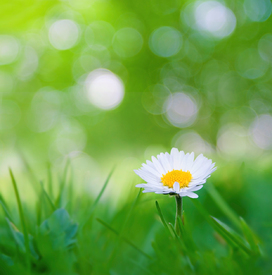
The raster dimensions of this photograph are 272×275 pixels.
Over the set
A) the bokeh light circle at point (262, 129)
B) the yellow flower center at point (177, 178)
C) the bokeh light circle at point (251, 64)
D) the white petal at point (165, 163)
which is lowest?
the bokeh light circle at point (262, 129)

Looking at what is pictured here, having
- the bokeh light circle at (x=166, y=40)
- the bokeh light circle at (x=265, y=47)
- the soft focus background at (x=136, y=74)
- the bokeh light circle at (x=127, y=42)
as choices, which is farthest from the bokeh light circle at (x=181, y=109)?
the bokeh light circle at (x=265, y=47)

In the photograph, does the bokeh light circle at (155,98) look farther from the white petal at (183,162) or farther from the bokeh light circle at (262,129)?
the white petal at (183,162)

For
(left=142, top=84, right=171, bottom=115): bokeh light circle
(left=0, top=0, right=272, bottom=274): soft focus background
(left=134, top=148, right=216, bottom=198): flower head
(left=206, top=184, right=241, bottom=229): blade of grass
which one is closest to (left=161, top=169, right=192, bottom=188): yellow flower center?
(left=134, top=148, right=216, bottom=198): flower head

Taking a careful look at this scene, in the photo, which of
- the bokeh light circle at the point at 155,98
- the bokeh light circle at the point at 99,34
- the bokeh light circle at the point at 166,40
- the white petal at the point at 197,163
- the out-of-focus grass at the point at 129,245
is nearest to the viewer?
the out-of-focus grass at the point at 129,245

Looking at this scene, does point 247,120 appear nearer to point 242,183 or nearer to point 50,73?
point 50,73

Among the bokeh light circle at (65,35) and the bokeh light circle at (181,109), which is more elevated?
the bokeh light circle at (65,35)

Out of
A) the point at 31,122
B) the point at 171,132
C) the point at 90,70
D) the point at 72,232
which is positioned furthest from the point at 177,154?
the point at 31,122

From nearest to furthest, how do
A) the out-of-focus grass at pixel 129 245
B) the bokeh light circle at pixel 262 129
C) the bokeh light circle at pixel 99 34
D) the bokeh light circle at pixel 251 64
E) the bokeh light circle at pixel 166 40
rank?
1. the out-of-focus grass at pixel 129 245
2. the bokeh light circle at pixel 262 129
3. the bokeh light circle at pixel 251 64
4. the bokeh light circle at pixel 166 40
5. the bokeh light circle at pixel 99 34
